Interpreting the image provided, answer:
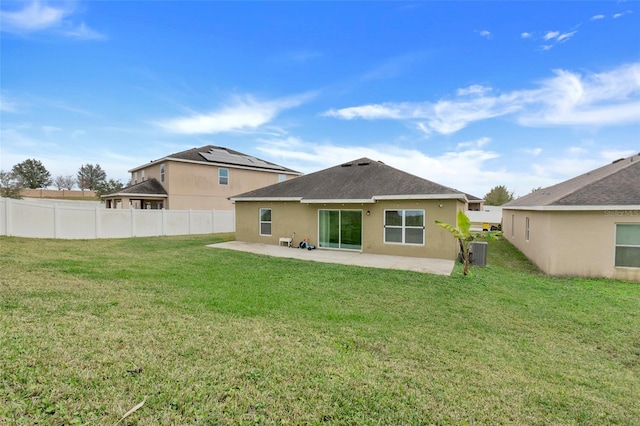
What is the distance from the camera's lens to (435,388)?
10.9 feet

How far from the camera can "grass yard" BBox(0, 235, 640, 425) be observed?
112 inches

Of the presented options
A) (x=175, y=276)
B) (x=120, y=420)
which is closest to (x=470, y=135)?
(x=175, y=276)

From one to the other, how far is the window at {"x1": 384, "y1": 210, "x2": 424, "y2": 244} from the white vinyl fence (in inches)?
595

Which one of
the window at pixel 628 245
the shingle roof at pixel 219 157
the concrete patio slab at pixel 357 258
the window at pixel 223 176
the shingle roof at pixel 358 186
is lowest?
the concrete patio slab at pixel 357 258

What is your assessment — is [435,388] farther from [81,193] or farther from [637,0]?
[81,193]

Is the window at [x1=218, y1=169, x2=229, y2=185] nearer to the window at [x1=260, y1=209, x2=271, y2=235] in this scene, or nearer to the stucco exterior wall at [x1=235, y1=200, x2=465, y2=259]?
the stucco exterior wall at [x1=235, y1=200, x2=465, y2=259]

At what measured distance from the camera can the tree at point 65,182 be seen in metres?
53.8

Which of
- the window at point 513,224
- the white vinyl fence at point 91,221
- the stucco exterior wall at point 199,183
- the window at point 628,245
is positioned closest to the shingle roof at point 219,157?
the stucco exterior wall at point 199,183

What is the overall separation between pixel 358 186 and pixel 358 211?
137 cm

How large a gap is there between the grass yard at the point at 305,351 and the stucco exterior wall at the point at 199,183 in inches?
630

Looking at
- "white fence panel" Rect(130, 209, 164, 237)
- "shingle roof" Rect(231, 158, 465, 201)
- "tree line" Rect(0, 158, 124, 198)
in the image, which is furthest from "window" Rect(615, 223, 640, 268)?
"tree line" Rect(0, 158, 124, 198)

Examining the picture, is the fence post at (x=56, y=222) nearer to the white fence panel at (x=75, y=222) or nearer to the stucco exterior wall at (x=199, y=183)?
the white fence panel at (x=75, y=222)

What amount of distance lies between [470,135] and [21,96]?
80.9 ft

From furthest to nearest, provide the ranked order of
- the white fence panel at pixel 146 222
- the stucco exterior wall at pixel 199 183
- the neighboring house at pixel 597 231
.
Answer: the stucco exterior wall at pixel 199 183, the white fence panel at pixel 146 222, the neighboring house at pixel 597 231
